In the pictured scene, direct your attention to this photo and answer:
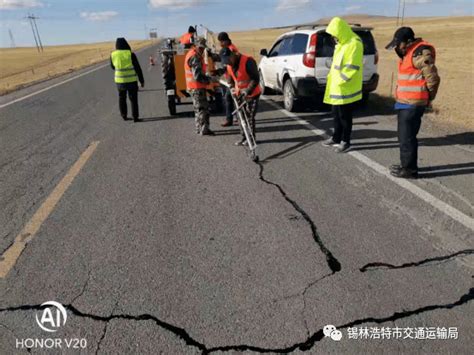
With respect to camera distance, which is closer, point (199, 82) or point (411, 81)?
point (411, 81)

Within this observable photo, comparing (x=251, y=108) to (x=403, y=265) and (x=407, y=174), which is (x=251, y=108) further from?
(x=403, y=265)

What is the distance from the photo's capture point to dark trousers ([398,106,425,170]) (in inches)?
188

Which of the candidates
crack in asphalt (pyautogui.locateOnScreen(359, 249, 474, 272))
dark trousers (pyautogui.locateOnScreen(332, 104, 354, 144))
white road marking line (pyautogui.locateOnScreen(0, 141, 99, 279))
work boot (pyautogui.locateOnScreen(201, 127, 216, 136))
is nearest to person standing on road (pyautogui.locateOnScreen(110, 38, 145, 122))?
work boot (pyautogui.locateOnScreen(201, 127, 216, 136))

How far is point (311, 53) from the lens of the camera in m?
7.89

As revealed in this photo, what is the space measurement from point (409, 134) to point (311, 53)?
12.3 feet

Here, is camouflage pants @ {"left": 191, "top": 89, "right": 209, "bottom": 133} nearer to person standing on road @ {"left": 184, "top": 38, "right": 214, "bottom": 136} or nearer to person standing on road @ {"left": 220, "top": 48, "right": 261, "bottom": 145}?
person standing on road @ {"left": 184, "top": 38, "right": 214, "bottom": 136}

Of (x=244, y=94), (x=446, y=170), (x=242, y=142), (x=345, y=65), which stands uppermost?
(x=345, y=65)

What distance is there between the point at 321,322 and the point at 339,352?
0.25 metres

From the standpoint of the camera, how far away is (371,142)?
6.41 meters

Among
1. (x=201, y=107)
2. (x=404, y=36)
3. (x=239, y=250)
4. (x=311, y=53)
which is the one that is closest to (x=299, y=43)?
(x=311, y=53)

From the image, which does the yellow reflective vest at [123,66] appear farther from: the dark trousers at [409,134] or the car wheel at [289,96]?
the dark trousers at [409,134]

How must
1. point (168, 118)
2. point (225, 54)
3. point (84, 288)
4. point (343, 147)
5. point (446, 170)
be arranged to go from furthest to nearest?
point (168, 118) < point (343, 147) < point (225, 54) < point (446, 170) < point (84, 288)

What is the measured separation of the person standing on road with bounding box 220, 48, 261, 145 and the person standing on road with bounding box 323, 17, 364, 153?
3.86ft

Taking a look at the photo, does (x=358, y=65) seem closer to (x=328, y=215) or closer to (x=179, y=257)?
(x=328, y=215)
